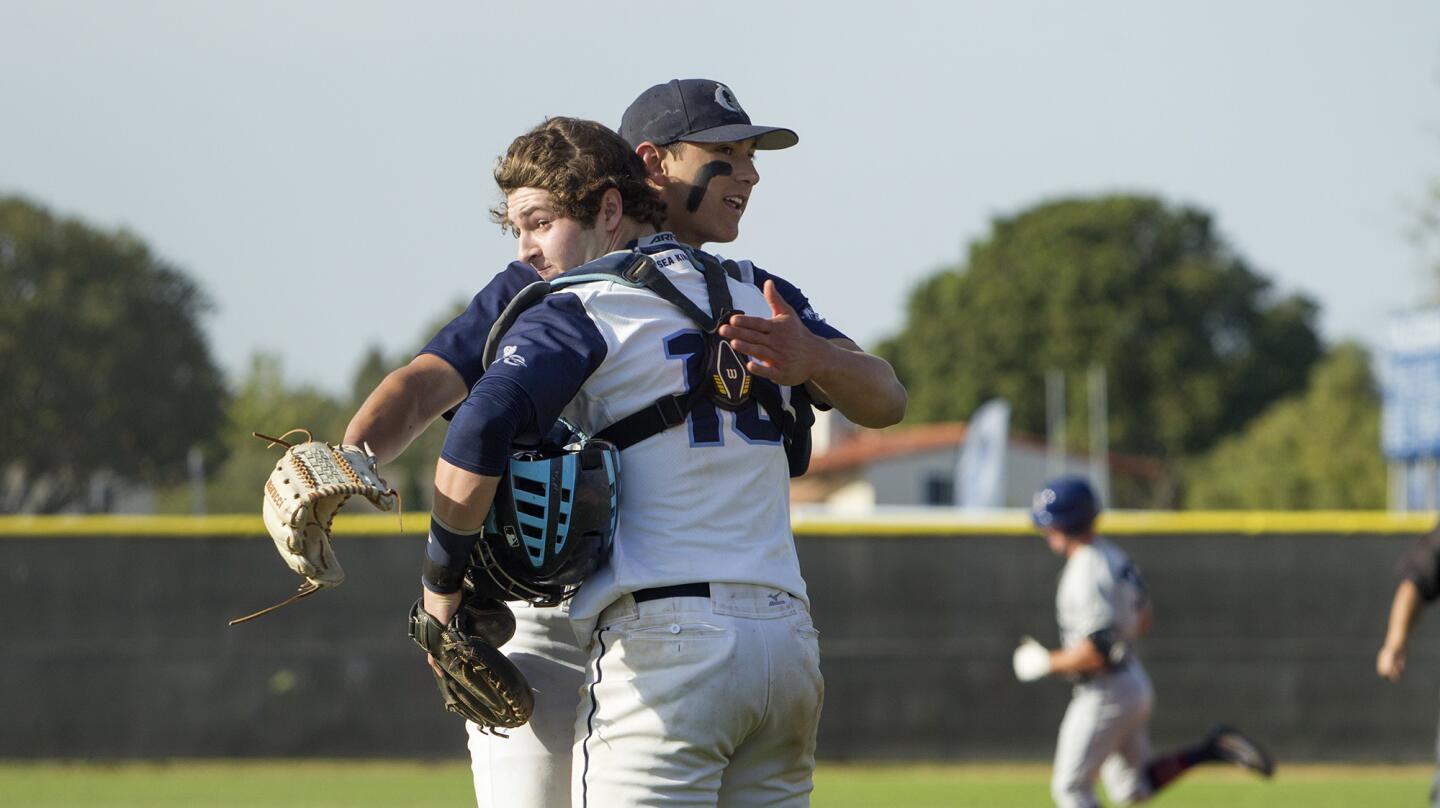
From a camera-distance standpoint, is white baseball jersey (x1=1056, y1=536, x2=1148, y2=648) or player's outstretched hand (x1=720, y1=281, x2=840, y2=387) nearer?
player's outstretched hand (x1=720, y1=281, x2=840, y2=387)

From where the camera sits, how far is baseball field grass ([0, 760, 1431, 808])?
11.5 meters

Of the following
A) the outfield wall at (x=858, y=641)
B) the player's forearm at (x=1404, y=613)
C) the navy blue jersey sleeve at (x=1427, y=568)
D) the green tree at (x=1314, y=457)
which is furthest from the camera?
the green tree at (x=1314, y=457)

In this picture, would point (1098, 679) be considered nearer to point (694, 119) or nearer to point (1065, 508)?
point (1065, 508)

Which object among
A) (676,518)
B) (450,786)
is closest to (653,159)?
(676,518)

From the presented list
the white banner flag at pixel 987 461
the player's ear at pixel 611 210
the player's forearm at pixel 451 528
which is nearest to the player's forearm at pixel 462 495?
the player's forearm at pixel 451 528

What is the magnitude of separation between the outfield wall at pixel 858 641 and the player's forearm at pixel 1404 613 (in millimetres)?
7830

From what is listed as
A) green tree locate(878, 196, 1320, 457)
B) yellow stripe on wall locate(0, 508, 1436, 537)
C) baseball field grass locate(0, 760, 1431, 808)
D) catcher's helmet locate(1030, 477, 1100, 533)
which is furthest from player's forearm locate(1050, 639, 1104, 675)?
green tree locate(878, 196, 1320, 457)

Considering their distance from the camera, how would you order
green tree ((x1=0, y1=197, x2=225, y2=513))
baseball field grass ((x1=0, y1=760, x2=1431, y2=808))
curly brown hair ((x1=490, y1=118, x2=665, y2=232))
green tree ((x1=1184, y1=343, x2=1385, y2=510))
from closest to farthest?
curly brown hair ((x1=490, y1=118, x2=665, y2=232)) → baseball field grass ((x1=0, y1=760, x2=1431, y2=808)) → green tree ((x1=0, y1=197, x2=225, y2=513)) → green tree ((x1=1184, y1=343, x2=1385, y2=510))

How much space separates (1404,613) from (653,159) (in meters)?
4.13

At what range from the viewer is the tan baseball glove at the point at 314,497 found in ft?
9.89

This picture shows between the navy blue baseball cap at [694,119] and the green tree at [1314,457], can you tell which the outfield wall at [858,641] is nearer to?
the navy blue baseball cap at [694,119]

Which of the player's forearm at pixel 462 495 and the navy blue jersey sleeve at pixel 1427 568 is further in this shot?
the navy blue jersey sleeve at pixel 1427 568

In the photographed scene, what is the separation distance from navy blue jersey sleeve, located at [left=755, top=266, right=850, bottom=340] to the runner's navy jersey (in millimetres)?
370

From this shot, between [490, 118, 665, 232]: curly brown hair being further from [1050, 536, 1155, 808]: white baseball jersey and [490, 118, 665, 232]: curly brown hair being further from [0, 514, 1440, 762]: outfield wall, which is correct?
[0, 514, 1440, 762]: outfield wall
